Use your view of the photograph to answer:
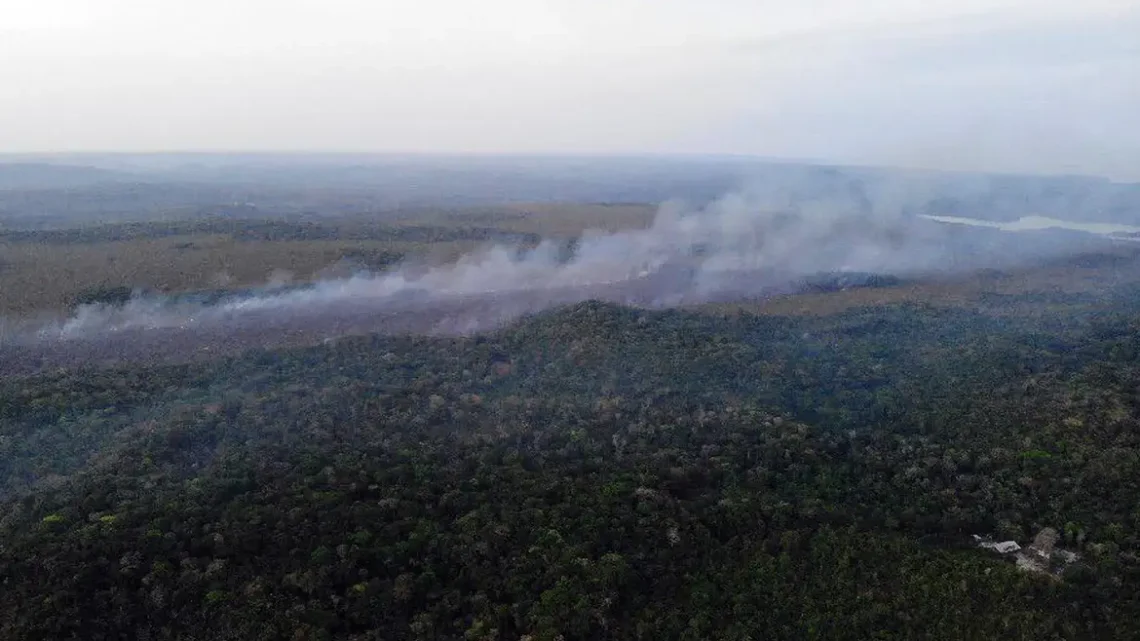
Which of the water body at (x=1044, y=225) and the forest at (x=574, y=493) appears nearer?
the forest at (x=574, y=493)

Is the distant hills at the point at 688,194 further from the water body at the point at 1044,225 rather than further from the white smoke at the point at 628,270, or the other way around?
the white smoke at the point at 628,270

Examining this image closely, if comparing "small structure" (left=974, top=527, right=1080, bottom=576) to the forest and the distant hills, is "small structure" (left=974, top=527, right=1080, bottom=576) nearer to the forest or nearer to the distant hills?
the forest

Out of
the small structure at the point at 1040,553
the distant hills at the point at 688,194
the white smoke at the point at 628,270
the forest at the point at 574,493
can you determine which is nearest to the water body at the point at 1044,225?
the distant hills at the point at 688,194

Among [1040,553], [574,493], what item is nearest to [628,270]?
[574,493]

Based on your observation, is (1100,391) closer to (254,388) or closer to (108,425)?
(254,388)

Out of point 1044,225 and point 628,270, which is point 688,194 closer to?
point 1044,225

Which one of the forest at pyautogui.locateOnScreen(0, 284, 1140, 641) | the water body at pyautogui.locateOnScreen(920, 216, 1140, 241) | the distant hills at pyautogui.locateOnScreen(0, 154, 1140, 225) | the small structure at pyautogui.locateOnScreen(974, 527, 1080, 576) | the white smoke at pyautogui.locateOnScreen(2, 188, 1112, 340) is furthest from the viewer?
the distant hills at pyautogui.locateOnScreen(0, 154, 1140, 225)

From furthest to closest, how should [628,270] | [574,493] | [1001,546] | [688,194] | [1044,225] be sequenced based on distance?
1. [688,194]
2. [1044,225]
3. [628,270]
4. [574,493]
5. [1001,546]

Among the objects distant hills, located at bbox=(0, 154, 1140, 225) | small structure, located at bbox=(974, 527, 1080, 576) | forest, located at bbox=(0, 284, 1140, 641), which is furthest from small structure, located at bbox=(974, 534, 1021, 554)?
distant hills, located at bbox=(0, 154, 1140, 225)

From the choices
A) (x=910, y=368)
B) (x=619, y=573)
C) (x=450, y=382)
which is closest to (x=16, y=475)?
(x=450, y=382)
